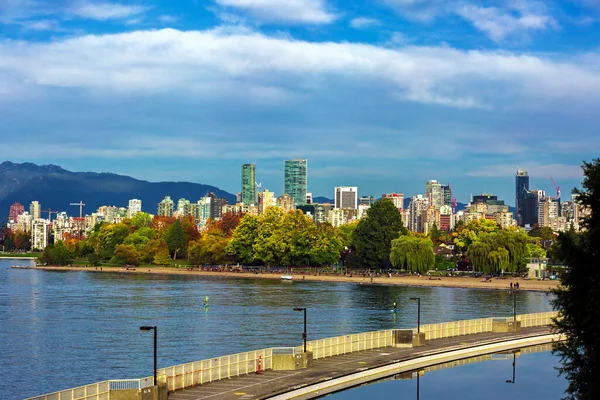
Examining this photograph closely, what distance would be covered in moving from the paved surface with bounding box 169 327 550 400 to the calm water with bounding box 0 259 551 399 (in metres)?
13.6

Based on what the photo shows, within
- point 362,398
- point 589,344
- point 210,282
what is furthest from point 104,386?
point 210,282

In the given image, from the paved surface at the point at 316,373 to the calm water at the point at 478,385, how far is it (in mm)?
2283

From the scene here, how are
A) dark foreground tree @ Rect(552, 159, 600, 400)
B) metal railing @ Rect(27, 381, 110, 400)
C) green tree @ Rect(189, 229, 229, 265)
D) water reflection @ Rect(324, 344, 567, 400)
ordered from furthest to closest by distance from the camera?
green tree @ Rect(189, 229, 229, 265)
water reflection @ Rect(324, 344, 567, 400)
metal railing @ Rect(27, 381, 110, 400)
dark foreground tree @ Rect(552, 159, 600, 400)

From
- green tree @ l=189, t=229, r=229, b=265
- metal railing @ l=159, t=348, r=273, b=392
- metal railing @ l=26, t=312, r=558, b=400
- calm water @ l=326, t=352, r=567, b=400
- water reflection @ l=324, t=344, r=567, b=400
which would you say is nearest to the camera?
metal railing @ l=26, t=312, r=558, b=400

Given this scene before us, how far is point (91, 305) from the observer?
106312 millimetres

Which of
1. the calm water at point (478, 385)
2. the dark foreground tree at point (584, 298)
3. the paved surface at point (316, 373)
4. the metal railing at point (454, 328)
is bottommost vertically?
the calm water at point (478, 385)

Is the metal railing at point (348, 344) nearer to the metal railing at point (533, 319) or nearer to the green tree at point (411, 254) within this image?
the metal railing at point (533, 319)

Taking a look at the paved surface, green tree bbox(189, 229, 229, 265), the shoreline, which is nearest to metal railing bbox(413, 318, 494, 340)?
the paved surface

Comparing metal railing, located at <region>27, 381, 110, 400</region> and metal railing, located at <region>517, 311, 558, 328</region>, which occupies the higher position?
metal railing, located at <region>517, 311, 558, 328</region>

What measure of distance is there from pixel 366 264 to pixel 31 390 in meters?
116

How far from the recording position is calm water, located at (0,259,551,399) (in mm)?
62625

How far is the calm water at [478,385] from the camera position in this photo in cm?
4631

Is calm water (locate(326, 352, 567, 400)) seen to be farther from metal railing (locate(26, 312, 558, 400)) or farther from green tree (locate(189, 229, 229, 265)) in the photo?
green tree (locate(189, 229, 229, 265))

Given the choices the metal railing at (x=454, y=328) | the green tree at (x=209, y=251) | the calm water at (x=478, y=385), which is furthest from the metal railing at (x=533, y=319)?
the green tree at (x=209, y=251)
